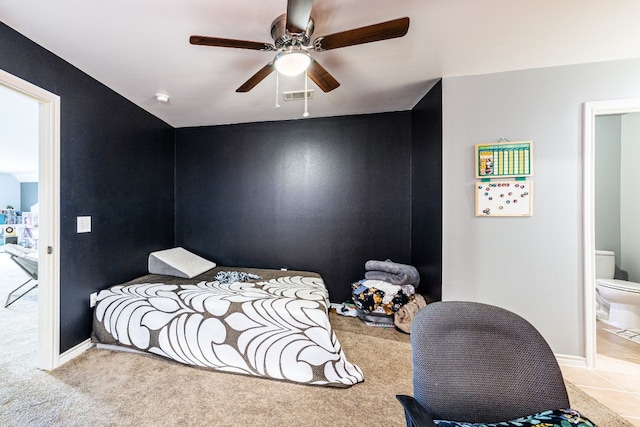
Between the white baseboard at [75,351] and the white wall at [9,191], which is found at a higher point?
the white wall at [9,191]

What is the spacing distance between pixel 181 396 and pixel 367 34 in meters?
2.50

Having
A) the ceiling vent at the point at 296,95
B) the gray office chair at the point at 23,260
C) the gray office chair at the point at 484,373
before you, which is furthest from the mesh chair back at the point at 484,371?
the gray office chair at the point at 23,260

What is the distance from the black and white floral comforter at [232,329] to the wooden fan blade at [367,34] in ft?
5.90

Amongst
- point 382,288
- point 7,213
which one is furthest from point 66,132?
point 7,213

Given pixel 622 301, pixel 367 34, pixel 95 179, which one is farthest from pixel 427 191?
pixel 95 179

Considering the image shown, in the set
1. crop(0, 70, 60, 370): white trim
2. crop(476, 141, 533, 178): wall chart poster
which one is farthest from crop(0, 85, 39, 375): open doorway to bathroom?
crop(476, 141, 533, 178): wall chart poster

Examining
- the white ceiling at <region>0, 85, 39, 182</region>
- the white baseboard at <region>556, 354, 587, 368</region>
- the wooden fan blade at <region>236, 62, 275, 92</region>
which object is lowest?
the white baseboard at <region>556, 354, 587, 368</region>

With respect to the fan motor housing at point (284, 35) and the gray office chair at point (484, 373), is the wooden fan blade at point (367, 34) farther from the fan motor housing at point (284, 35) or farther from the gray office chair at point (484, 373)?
the gray office chair at point (484, 373)

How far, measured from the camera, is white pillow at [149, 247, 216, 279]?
2.71 m

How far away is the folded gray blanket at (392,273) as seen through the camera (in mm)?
2629

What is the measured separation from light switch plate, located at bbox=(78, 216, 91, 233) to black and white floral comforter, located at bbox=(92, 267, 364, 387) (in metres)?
0.58

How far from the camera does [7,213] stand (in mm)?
7723

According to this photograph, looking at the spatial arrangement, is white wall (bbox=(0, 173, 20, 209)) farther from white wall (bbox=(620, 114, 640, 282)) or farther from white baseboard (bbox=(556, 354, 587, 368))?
white wall (bbox=(620, 114, 640, 282))

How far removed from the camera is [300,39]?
56.9 inches
